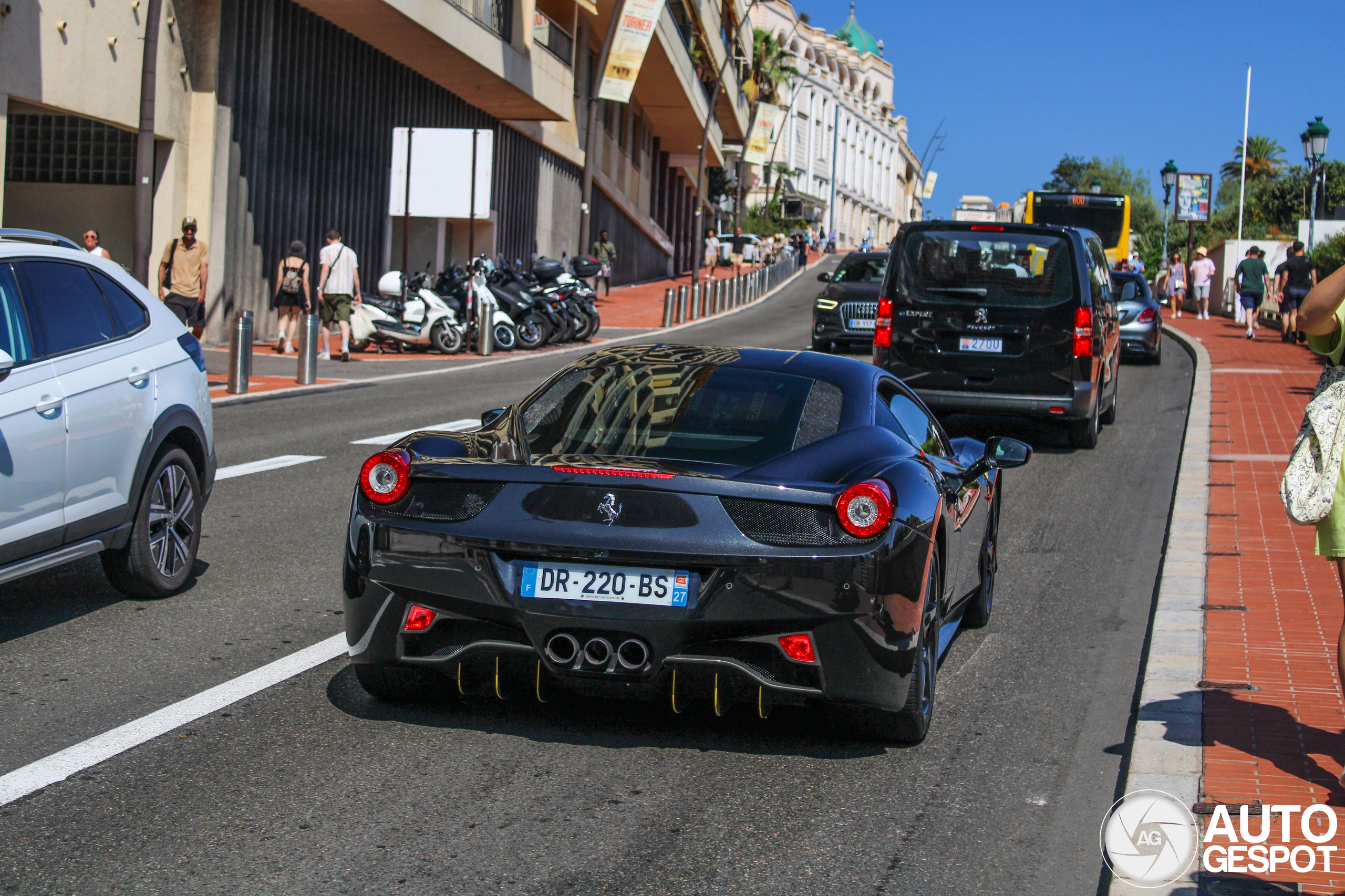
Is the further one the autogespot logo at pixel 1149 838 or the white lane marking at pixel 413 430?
the white lane marking at pixel 413 430

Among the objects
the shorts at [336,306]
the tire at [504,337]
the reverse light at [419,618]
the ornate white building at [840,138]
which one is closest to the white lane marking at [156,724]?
the reverse light at [419,618]

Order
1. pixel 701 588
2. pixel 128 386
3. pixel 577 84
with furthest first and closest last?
pixel 577 84 → pixel 128 386 → pixel 701 588

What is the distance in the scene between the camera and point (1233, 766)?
466cm

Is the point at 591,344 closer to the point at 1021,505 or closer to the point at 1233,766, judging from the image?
the point at 1021,505

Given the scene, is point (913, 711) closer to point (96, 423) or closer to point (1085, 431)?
point (96, 423)

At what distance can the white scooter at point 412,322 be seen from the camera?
24109mm

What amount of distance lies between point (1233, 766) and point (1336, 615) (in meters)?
2.58

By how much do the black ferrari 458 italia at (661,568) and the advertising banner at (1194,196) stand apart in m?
41.6

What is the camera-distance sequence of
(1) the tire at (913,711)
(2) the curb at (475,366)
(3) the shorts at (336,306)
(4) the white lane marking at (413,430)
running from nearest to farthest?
(1) the tire at (913,711), (4) the white lane marking at (413,430), (2) the curb at (475,366), (3) the shorts at (336,306)

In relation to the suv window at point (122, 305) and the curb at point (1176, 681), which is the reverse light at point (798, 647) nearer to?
the curb at point (1176, 681)

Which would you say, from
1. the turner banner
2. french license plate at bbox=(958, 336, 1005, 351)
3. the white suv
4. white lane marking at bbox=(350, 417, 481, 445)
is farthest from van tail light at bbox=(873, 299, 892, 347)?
the turner banner

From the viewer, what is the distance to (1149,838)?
413 centimetres

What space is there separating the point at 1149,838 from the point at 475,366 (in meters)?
19.3

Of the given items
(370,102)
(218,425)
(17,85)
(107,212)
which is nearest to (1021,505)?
(218,425)
